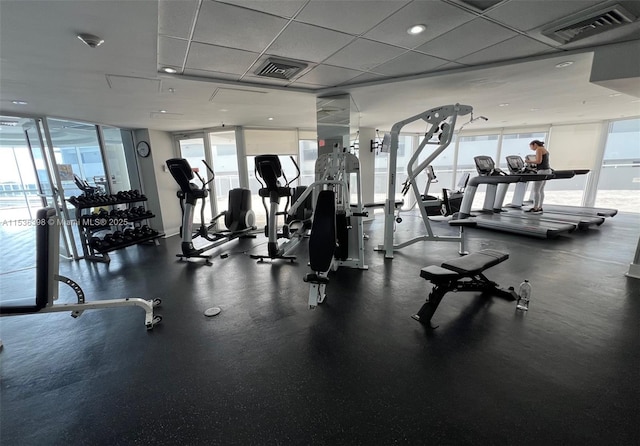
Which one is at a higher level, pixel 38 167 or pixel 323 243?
pixel 38 167

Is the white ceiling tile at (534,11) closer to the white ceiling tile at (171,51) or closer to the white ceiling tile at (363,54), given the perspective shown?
the white ceiling tile at (363,54)

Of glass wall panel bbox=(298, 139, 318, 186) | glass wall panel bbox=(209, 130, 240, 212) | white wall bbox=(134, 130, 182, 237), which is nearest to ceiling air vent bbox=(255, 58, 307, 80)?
glass wall panel bbox=(209, 130, 240, 212)

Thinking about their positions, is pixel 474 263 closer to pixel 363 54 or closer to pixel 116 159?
pixel 363 54

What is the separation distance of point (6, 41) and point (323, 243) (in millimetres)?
2747

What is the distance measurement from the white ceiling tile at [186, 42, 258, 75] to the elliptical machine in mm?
1335

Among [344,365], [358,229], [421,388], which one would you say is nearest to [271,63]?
[358,229]

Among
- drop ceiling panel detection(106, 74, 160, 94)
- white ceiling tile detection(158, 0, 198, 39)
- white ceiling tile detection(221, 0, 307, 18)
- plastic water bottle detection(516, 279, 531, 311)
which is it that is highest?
white ceiling tile detection(221, 0, 307, 18)

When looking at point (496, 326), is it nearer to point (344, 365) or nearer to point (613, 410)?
point (613, 410)

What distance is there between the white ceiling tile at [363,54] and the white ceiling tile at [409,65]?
0.11 m

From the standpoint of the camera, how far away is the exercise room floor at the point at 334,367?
4.65 feet

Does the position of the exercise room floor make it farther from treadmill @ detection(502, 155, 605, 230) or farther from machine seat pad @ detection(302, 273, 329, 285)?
treadmill @ detection(502, 155, 605, 230)

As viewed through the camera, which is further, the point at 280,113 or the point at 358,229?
the point at 280,113

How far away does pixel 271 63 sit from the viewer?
2658 millimetres

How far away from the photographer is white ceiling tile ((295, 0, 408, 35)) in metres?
1.75
